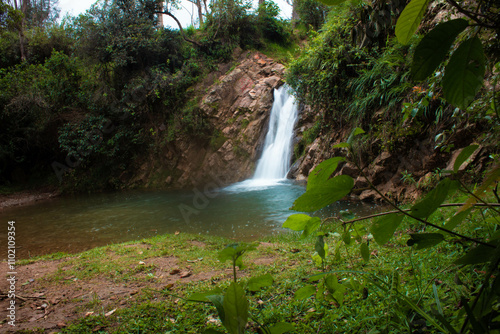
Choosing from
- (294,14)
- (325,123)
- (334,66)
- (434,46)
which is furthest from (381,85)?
(294,14)

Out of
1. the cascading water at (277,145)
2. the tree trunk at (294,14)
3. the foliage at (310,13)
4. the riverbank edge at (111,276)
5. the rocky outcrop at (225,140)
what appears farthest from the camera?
the tree trunk at (294,14)

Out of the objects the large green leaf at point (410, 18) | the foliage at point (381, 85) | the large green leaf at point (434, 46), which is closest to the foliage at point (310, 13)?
the foliage at point (381, 85)

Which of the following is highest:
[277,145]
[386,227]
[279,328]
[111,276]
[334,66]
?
[334,66]

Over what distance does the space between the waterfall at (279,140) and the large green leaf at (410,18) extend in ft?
33.9

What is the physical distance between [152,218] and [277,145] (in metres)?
6.27

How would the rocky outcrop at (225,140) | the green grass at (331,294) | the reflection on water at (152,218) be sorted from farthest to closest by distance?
the rocky outcrop at (225,140) → the reflection on water at (152,218) → the green grass at (331,294)

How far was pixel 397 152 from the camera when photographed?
5.66 meters

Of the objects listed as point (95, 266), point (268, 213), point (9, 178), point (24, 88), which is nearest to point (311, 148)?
point (268, 213)

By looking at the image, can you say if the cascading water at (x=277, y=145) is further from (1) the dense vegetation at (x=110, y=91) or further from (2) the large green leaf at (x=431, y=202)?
(2) the large green leaf at (x=431, y=202)

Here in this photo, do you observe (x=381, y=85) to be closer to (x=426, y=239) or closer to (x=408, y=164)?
(x=408, y=164)

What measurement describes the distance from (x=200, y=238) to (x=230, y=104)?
8996 millimetres

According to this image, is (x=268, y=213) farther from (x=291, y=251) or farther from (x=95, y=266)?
(x=95, y=266)

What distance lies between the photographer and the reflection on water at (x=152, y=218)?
5.56 meters

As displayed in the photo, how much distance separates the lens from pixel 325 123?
834 cm
